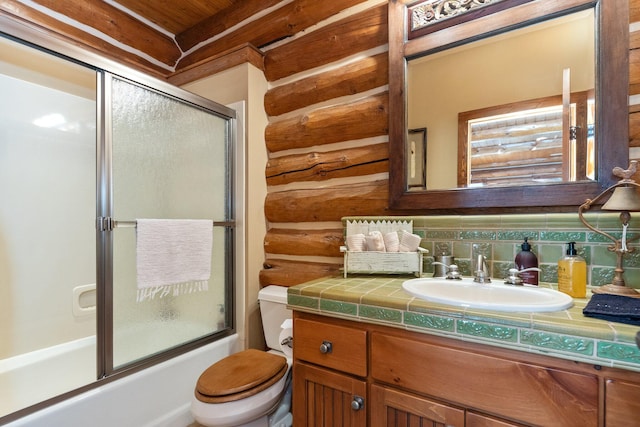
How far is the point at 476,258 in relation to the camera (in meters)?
1.37

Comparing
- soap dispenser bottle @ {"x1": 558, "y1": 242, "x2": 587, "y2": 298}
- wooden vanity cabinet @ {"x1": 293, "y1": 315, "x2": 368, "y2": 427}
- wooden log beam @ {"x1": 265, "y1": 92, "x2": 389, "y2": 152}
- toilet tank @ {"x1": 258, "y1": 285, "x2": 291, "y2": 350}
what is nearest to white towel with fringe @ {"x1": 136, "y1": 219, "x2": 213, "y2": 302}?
toilet tank @ {"x1": 258, "y1": 285, "x2": 291, "y2": 350}

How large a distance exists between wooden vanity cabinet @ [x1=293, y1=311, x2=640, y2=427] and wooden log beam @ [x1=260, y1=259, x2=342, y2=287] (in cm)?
71

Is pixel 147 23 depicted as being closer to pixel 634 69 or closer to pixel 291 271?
pixel 291 271

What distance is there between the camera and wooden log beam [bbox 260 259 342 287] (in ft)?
6.22

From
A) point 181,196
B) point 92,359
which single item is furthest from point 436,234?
point 92,359

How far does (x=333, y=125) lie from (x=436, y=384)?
4.73 ft

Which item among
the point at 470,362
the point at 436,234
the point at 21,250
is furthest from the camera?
the point at 21,250

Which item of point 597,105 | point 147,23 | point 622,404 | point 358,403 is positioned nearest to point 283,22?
point 147,23

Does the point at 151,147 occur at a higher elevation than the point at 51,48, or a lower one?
lower

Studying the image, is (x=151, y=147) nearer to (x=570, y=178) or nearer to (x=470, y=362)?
(x=470, y=362)

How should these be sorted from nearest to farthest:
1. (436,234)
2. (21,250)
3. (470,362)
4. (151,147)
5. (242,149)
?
(470,362)
(436,234)
(151,147)
(21,250)
(242,149)

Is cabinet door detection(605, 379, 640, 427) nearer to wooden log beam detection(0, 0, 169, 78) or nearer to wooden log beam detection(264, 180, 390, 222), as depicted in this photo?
wooden log beam detection(264, 180, 390, 222)

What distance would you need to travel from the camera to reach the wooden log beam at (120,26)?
1.94 meters

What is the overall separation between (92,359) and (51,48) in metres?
1.67
